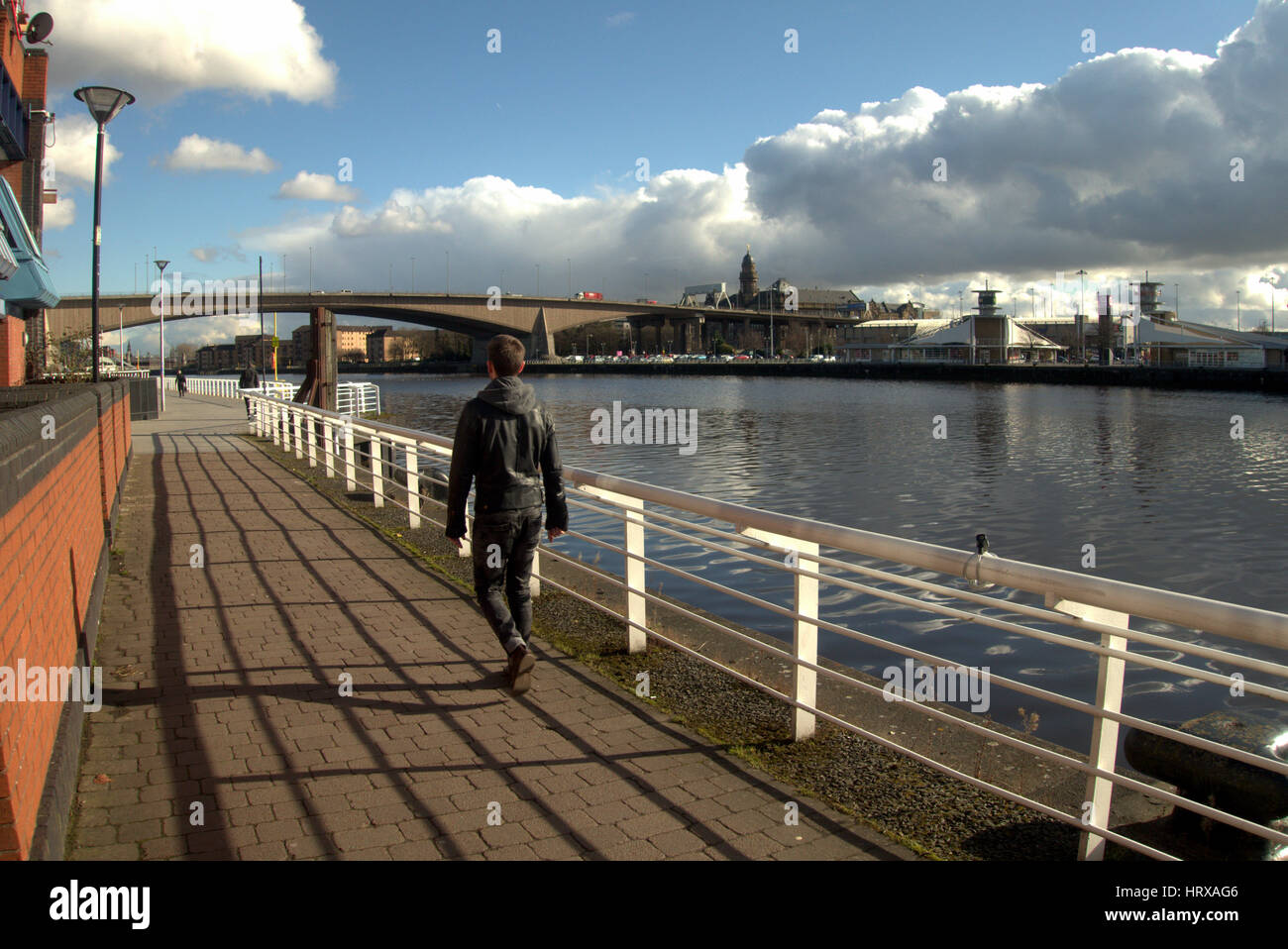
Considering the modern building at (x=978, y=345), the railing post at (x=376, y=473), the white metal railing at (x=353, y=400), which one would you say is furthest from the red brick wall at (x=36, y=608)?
the modern building at (x=978, y=345)

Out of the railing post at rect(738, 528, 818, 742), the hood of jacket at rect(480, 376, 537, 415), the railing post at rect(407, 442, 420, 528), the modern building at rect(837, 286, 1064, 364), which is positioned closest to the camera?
the railing post at rect(738, 528, 818, 742)

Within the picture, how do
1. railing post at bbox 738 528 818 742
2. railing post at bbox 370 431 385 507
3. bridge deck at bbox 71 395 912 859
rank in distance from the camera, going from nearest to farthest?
1. bridge deck at bbox 71 395 912 859
2. railing post at bbox 738 528 818 742
3. railing post at bbox 370 431 385 507

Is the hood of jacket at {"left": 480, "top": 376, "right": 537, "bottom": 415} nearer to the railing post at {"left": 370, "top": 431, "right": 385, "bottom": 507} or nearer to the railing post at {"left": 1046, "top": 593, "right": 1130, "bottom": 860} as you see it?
the railing post at {"left": 1046, "top": 593, "right": 1130, "bottom": 860}

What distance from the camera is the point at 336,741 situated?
16.0 feet

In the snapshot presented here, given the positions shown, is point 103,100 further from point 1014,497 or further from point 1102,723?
point 1014,497

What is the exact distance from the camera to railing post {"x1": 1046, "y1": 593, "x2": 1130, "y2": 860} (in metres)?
3.50

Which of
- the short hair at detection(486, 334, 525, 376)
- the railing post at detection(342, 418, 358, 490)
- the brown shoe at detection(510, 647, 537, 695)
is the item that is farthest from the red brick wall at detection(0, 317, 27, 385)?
the brown shoe at detection(510, 647, 537, 695)

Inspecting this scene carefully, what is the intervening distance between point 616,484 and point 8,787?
159 inches

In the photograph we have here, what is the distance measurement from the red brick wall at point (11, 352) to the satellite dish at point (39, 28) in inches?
268

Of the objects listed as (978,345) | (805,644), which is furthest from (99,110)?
(978,345)

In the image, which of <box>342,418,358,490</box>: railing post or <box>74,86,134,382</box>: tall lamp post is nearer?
<box>342,418,358,490</box>: railing post

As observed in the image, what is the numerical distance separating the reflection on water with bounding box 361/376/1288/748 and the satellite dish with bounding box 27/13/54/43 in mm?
15731
